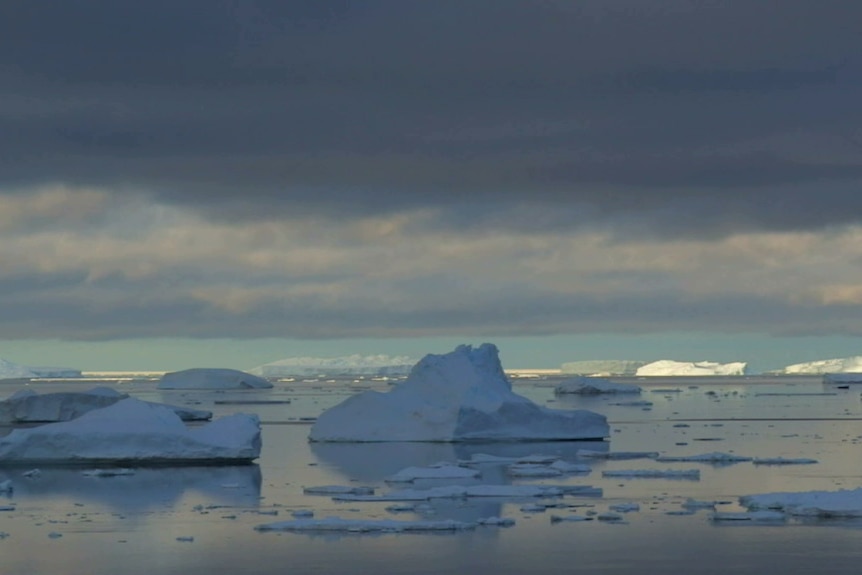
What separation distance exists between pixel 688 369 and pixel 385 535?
159 meters

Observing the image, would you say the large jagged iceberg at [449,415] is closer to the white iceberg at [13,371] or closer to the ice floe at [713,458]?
the ice floe at [713,458]

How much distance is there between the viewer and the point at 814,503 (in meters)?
19.6

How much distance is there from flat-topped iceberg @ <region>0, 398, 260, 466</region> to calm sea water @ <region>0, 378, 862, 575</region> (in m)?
0.45

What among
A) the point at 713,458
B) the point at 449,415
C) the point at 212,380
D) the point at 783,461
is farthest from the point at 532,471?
the point at 212,380

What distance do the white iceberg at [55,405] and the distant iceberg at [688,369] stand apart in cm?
12581

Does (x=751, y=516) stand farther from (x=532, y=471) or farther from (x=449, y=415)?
(x=449, y=415)

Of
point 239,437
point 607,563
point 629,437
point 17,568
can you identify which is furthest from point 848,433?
point 17,568

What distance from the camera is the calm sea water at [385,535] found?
1620cm

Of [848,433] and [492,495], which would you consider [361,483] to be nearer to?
[492,495]

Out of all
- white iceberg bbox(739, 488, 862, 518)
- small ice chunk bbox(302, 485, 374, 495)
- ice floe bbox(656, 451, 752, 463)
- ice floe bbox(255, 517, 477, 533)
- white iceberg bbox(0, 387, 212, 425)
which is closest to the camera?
ice floe bbox(255, 517, 477, 533)

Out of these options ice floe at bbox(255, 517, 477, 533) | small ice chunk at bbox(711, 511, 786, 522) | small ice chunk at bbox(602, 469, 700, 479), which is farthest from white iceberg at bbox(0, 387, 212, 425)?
small ice chunk at bbox(711, 511, 786, 522)

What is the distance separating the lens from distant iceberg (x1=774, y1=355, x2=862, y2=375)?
168m

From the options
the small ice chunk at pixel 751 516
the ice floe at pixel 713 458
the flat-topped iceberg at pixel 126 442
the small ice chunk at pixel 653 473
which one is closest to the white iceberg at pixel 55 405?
the flat-topped iceberg at pixel 126 442

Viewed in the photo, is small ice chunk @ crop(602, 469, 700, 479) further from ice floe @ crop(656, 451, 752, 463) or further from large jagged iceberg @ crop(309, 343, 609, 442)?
large jagged iceberg @ crop(309, 343, 609, 442)
